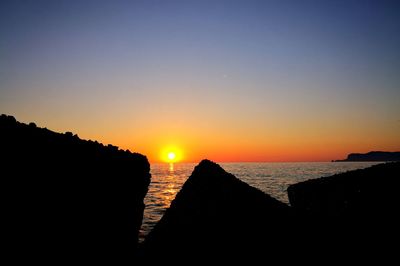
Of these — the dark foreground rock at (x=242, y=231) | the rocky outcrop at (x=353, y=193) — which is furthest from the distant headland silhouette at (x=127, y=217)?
the rocky outcrop at (x=353, y=193)

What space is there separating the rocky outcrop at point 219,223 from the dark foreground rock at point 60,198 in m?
2.81

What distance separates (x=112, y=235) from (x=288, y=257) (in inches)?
273

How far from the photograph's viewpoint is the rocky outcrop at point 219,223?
4078 mm

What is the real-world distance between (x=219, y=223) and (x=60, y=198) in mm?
4426

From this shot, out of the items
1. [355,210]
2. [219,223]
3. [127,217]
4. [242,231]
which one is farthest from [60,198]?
[355,210]

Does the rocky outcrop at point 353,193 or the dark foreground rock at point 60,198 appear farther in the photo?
the rocky outcrop at point 353,193

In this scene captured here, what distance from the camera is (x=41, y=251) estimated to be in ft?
18.9

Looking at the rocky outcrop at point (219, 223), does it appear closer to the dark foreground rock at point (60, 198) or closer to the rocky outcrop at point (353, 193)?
the dark foreground rock at point (60, 198)

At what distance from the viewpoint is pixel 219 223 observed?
14.6ft

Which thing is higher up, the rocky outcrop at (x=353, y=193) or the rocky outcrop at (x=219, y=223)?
the rocky outcrop at (x=219, y=223)

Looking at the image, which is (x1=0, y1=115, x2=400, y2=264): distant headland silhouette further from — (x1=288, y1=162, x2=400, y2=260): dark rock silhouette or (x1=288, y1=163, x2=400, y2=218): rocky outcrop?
(x1=288, y1=163, x2=400, y2=218): rocky outcrop

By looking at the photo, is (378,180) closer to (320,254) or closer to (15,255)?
(320,254)

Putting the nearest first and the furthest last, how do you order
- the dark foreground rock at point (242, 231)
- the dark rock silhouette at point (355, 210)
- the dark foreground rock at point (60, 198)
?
the dark foreground rock at point (242, 231)
the dark rock silhouette at point (355, 210)
the dark foreground rock at point (60, 198)

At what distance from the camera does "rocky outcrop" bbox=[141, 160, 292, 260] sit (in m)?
4.08
